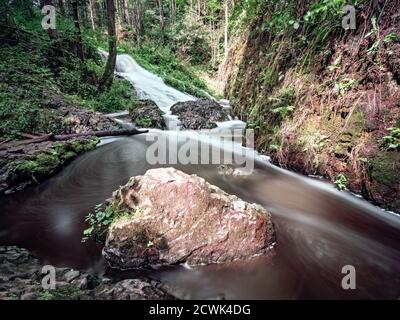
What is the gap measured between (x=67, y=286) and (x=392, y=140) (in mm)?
5085

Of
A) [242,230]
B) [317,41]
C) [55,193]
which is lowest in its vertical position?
[55,193]

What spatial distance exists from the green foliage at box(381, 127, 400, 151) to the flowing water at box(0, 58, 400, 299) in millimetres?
1026

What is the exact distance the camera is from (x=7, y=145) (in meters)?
6.77

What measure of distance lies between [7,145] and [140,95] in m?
8.72

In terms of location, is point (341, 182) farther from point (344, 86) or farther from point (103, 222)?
point (103, 222)

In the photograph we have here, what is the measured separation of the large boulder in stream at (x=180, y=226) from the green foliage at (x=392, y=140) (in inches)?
99.5

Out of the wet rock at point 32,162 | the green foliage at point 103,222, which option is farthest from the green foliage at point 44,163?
the green foliage at point 103,222

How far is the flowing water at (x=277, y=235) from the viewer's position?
3150 millimetres

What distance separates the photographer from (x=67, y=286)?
9.44 ft

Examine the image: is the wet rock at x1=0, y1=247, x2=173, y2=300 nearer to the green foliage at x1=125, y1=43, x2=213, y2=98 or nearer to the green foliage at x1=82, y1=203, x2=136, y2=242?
the green foliage at x1=82, y1=203, x2=136, y2=242

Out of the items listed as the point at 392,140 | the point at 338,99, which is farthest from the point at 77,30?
the point at 392,140

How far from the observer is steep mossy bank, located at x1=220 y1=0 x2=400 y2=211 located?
4844mm

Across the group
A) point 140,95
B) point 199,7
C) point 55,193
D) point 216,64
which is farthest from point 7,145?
point 199,7

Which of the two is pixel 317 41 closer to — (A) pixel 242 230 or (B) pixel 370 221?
(B) pixel 370 221
